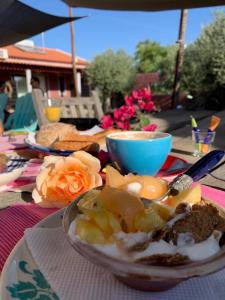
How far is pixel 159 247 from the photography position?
323 mm

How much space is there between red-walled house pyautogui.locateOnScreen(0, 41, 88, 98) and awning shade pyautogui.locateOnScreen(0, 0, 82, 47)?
292 inches

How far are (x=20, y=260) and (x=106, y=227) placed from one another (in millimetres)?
132

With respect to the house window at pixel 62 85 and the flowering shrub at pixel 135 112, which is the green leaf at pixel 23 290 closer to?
the flowering shrub at pixel 135 112

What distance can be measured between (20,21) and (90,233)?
3.79 m

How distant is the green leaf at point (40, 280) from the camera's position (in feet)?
1.15

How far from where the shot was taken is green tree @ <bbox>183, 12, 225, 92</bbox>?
9.01 m

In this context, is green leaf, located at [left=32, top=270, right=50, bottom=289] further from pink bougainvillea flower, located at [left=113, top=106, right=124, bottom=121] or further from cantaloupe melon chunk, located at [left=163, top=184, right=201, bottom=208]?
pink bougainvillea flower, located at [left=113, top=106, right=124, bottom=121]

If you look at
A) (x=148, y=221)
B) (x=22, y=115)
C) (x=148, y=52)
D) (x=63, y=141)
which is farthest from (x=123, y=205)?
(x=148, y=52)

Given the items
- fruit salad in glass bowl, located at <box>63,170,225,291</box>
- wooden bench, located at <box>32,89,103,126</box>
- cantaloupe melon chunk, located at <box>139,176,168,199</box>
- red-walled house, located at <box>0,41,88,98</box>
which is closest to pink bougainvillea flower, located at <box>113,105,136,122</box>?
cantaloupe melon chunk, located at <box>139,176,168,199</box>

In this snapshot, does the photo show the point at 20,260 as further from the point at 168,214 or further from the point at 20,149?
the point at 20,149

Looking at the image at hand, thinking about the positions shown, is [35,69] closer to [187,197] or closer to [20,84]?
[20,84]

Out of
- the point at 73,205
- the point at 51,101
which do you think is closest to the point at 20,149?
the point at 73,205

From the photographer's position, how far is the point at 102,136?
103 centimetres

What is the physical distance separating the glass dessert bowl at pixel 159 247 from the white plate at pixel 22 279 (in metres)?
0.06
